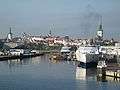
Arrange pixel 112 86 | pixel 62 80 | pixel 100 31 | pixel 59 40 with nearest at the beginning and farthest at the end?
pixel 112 86 → pixel 62 80 → pixel 100 31 → pixel 59 40

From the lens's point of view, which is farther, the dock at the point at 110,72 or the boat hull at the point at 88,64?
the boat hull at the point at 88,64

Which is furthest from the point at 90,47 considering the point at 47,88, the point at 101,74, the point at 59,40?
the point at 59,40

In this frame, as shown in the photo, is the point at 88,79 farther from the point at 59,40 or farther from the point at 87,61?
the point at 59,40

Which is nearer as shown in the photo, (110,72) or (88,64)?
(110,72)

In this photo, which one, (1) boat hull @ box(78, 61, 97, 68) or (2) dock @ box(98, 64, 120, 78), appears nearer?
(2) dock @ box(98, 64, 120, 78)

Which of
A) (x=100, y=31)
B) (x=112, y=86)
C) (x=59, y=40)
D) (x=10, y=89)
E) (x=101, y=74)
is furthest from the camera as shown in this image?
(x=59, y=40)

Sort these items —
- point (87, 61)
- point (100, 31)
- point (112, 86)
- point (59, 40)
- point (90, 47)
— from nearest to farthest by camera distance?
point (112, 86) < point (87, 61) < point (90, 47) < point (100, 31) < point (59, 40)

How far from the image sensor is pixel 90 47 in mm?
35625

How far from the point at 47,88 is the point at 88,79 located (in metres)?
4.39

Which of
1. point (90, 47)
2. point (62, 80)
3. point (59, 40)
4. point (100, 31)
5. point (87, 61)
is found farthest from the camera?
point (59, 40)

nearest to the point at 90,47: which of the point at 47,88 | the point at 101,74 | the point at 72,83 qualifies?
the point at 101,74

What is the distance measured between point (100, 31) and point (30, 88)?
42724 millimetres

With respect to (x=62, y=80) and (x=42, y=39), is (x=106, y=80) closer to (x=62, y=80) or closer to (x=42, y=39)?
(x=62, y=80)

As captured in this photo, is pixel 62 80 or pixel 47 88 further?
pixel 62 80
